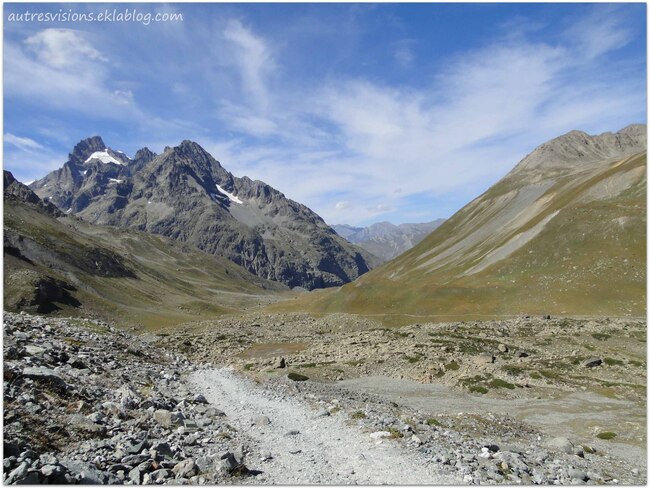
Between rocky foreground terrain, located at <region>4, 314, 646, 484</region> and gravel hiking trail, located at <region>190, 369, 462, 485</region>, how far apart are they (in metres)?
0.09

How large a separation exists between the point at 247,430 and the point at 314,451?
6.04m

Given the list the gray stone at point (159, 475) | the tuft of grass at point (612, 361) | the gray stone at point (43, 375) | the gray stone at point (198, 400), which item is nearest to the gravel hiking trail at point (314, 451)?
the gray stone at point (198, 400)

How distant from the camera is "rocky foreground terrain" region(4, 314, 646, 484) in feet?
59.6

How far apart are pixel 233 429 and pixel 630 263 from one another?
106214 millimetres

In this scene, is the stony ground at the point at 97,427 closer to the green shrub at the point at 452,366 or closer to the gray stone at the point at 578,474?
the gray stone at the point at 578,474

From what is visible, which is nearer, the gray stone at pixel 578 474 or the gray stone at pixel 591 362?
the gray stone at pixel 578 474

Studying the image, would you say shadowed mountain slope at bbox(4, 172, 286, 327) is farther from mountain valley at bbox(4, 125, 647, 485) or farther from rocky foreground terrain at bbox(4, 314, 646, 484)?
rocky foreground terrain at bbox(4, 314, 646, 484)

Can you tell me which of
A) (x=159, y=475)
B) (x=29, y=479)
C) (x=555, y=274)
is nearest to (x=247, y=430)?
(x=159, y=475)

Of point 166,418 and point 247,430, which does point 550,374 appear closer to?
point 247,430

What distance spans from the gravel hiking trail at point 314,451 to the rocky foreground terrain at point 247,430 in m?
0.09

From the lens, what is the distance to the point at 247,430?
89.2ft

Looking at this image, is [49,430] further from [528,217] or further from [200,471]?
[528,217]

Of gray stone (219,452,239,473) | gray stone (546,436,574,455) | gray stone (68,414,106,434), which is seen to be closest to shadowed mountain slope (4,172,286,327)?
gray stone (68,414,106,434)

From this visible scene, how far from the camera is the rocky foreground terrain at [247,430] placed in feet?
59.6
